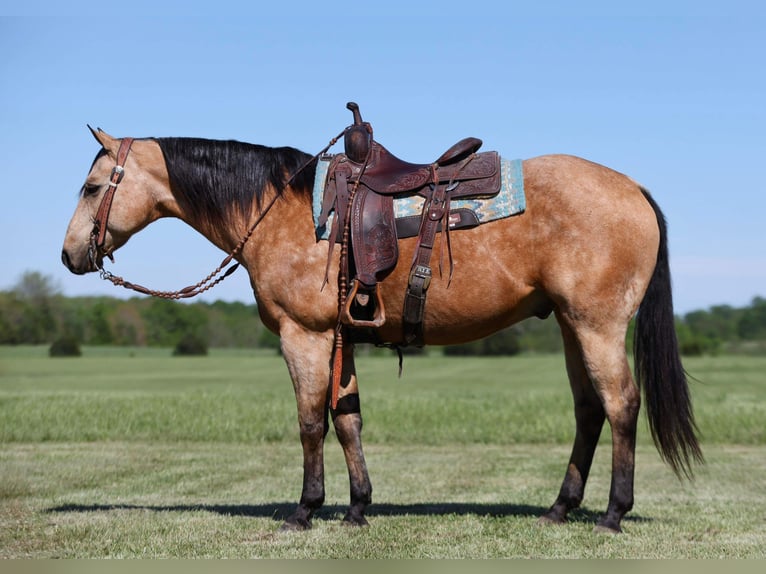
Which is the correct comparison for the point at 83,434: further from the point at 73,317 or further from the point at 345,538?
the point at 73,317

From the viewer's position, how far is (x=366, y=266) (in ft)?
22.3

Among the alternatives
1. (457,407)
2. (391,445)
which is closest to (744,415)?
(457,407)

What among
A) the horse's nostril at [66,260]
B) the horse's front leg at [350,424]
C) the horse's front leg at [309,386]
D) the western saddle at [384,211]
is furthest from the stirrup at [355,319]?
the horse's nostril at [66,260]

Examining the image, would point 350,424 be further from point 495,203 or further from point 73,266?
point 73,266

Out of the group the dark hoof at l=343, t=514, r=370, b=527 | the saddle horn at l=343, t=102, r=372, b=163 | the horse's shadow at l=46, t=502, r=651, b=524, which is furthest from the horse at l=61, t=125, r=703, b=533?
the horse's shadow at l=46, t=502, r=651, b=524

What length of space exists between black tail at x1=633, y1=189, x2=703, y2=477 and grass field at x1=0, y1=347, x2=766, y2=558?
28.8 inches

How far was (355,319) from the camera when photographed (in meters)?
7.03

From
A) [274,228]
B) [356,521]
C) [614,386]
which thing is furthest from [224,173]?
[614,386]

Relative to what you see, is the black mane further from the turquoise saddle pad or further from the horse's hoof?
the horse's hoof

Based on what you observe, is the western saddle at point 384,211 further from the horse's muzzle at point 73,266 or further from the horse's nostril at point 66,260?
the horse's nostril at point 66,260

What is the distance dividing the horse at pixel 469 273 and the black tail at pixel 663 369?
1cm

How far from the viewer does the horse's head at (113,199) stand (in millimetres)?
7535

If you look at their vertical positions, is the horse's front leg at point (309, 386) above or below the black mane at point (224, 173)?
below

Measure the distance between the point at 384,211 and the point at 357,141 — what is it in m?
0.72
